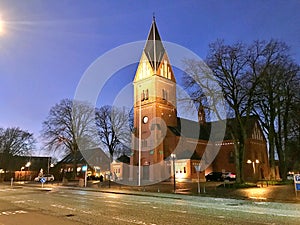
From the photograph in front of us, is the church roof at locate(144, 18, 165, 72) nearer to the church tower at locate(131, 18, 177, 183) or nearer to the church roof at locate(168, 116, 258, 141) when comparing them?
the church tower at locate(131, 18, 177, 183)

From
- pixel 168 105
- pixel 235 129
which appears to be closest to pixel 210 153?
pixel 168 105

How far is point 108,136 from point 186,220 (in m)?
40.9

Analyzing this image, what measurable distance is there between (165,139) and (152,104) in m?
6.63

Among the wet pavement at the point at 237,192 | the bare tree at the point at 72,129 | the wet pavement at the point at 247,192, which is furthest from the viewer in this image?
the bare tree at the point at 72,129

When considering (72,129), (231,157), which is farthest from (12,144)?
(231,157)

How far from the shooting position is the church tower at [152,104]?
155 ft

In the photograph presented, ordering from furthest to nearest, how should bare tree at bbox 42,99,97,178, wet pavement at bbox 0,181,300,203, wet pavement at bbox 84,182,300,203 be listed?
1. bare tree at bbox 42,99,97,178
2. wet pavement at bbox 0,181,300,203
3. wet pavement at bbox 84,182,300,203

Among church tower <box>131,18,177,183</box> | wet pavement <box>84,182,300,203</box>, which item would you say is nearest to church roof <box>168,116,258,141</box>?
church tower <box>131,18,177,183</box>

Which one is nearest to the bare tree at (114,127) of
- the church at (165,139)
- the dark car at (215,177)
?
the church at (165,139)

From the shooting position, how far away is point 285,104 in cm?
3033

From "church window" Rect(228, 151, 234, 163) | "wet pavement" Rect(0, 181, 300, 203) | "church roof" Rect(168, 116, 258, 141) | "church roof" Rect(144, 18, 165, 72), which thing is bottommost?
"wet pavement" Rect(0, 181, 300, 203)

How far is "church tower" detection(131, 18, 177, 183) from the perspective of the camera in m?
47.3

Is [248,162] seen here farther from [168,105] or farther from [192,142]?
[168,105]

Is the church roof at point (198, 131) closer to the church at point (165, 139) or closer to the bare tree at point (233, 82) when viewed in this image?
the church at point (165, 139)
